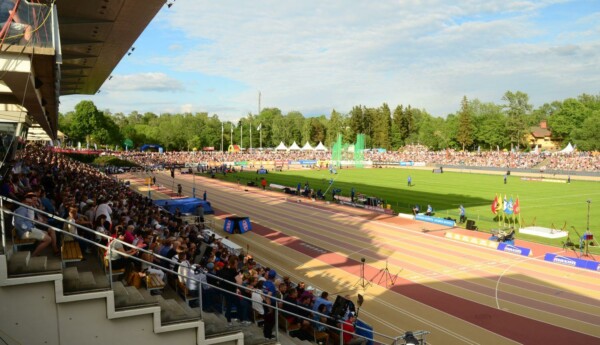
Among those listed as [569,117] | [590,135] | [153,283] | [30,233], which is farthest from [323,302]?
[569,117]

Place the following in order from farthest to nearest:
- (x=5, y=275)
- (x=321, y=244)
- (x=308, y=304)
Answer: (x=321, y=244)
(x=308, y=304)
(x=5, y=275)

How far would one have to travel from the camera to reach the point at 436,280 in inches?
754

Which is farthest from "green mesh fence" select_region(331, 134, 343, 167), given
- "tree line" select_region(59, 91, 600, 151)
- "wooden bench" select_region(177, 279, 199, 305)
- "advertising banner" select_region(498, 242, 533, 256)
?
"wooden bench" select_region(177, 279, 199, 305)

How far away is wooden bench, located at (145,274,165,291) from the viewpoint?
756cm

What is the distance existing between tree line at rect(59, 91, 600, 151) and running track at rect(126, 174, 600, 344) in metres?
88.6

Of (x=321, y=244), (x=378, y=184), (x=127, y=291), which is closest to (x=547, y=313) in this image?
(x=321, y=244)

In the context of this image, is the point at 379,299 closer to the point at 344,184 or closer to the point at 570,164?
the point at 344,184

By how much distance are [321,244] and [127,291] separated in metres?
19.1

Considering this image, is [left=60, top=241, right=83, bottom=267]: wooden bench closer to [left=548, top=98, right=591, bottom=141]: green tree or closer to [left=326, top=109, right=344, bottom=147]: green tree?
[left=548, top=98, right=591, bottom=141]: green tree

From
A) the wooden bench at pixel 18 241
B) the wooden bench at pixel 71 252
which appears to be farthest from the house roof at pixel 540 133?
the wooden bench at pixel 18 241

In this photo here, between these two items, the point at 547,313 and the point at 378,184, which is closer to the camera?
the point at 547,313

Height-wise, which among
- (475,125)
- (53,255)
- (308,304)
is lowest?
(308,304)

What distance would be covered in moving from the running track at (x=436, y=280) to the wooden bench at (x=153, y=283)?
874 centimetres

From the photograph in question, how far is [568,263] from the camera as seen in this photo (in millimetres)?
21156
